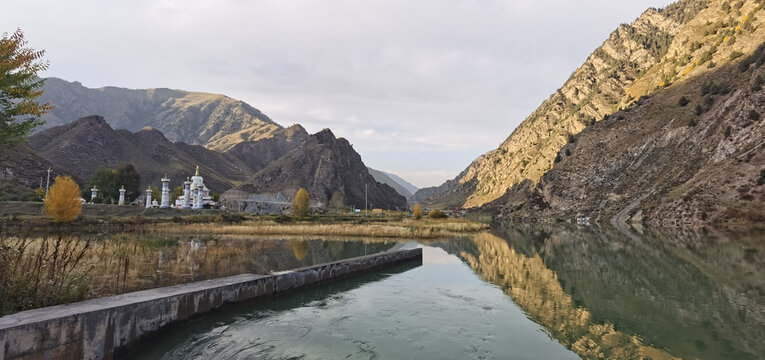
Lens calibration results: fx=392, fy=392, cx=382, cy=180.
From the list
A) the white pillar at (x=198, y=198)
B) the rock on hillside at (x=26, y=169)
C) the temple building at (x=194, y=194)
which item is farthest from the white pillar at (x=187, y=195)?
the rock on hillside at (x=26, y=169)

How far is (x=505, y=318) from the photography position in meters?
16.0

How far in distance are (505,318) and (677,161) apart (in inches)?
3349

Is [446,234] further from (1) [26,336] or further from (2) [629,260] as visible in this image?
(1) [26,336]

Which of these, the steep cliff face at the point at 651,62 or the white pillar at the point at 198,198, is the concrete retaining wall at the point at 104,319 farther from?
the steep cliff face at the point at 651,62

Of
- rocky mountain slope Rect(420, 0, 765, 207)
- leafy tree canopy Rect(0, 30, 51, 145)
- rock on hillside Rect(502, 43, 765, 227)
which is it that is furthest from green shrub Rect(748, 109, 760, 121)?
leafy tree canopy Rect(0, 30, 51, 145)

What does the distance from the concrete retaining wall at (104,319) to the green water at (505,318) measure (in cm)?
57

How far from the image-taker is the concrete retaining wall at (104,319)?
866 centimetres

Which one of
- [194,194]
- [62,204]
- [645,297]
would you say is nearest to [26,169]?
[194,194]

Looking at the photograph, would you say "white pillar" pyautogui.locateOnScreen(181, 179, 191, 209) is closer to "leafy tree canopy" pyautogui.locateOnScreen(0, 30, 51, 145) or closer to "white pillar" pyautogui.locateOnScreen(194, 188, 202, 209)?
"white pillar" pyautogui.locateOnScreen(194, 188, 202, 209)

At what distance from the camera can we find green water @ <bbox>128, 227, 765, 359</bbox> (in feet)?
39.2

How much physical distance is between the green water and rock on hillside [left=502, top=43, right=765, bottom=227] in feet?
144

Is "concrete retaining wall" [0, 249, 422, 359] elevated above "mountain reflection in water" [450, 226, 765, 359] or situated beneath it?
elevated above

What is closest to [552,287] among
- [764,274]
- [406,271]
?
[406,271]

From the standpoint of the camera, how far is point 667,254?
3416 cm
